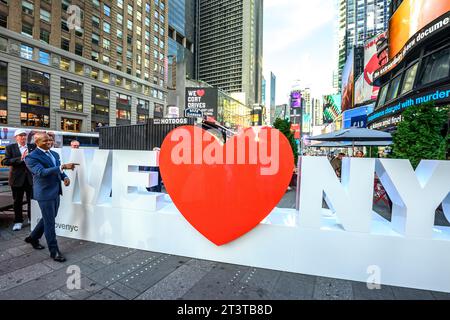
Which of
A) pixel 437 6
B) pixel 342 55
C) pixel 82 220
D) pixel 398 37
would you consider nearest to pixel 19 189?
pixel 82 220

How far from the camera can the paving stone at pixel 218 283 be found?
111 inches

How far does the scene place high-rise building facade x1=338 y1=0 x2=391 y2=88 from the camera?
94000mm

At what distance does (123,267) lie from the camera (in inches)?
136

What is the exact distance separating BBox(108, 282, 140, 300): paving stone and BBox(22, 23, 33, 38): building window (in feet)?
133

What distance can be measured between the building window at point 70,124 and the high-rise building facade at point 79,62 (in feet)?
0.46

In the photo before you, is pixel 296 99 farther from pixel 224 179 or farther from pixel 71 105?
pixel 224 179

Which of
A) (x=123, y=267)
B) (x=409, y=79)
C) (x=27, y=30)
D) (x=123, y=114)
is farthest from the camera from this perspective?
(x=123, y=114)

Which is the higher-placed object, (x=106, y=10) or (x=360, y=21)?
(x=360, y=21)

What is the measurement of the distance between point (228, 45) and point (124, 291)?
161 meters

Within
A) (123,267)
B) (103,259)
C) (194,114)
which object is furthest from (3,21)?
(123,267)

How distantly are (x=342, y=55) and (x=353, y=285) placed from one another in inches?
4993

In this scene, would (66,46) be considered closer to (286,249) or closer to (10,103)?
(10,103)

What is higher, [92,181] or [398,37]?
[398,37]

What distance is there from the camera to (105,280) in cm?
310
